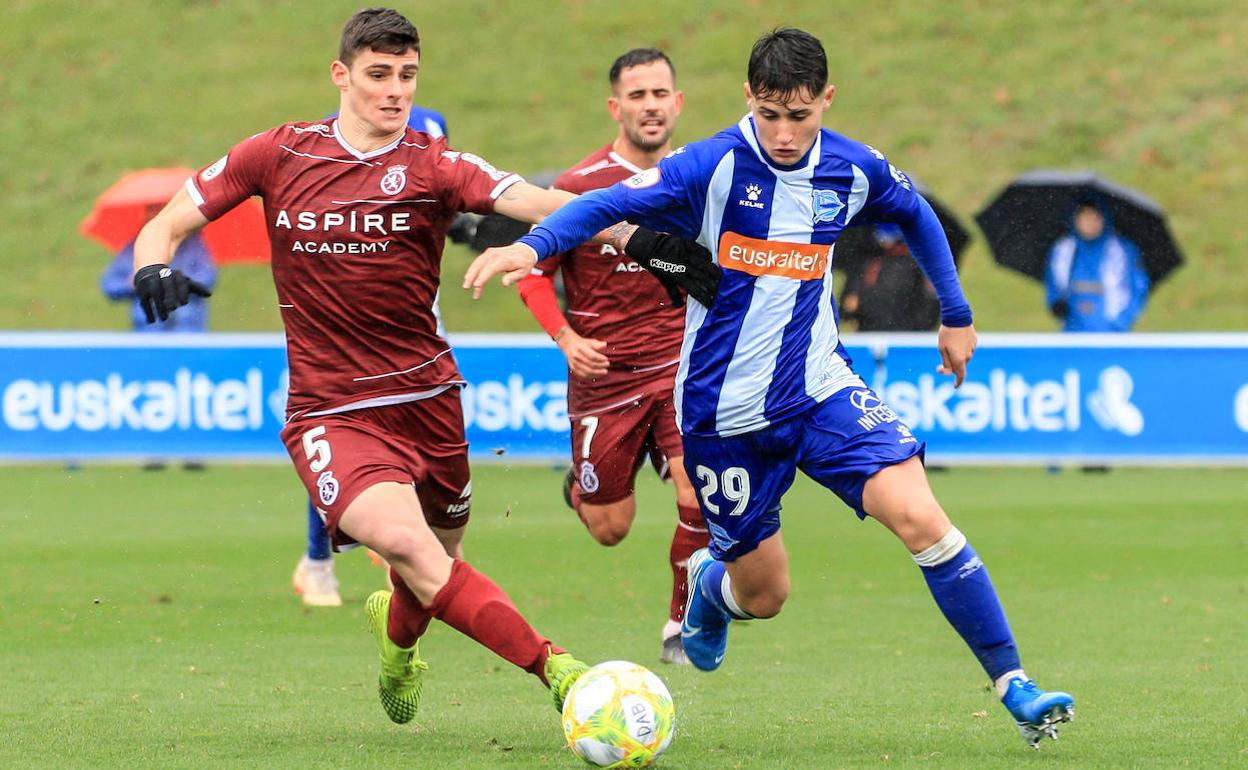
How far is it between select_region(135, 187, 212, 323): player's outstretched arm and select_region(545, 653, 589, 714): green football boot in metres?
1.46

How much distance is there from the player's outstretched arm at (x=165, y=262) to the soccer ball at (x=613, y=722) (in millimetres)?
1597

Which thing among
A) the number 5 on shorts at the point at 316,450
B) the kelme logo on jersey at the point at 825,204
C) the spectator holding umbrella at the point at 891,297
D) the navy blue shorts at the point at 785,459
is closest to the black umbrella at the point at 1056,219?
the spectator holding umbrella at the point at 891,297

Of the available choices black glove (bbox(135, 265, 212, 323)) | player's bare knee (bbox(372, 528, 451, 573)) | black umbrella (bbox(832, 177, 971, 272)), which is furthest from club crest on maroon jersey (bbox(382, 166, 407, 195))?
black umbrella (bbox(832, 177, 971, 272))

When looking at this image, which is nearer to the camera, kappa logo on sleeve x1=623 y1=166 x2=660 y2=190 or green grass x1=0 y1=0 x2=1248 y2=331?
kappa logo on sleeve x1=623 y1=166 x2=660 y2=190

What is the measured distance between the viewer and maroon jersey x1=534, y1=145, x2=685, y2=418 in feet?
27.9

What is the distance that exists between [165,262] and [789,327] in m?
1.90

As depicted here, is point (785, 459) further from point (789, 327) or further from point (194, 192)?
point (194, 192)

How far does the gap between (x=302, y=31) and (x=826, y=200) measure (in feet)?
82.1

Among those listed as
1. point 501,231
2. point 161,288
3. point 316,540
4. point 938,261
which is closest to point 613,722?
point 161,288

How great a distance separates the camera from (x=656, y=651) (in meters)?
8.30

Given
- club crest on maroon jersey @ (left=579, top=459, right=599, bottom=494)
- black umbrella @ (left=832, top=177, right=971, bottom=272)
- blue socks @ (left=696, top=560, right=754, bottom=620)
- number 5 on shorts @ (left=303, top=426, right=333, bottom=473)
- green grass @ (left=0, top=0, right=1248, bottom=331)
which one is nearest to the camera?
number 5 on shorts @ (left=303, top=426, right=333, bottom=473)

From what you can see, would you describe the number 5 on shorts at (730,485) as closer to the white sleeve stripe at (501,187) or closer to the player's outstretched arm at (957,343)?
the player's outstretched arm at (957,343)

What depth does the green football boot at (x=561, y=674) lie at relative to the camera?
5.58 metres

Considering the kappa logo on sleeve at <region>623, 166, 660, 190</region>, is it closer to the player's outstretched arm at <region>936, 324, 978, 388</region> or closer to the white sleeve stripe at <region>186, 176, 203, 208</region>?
the player's outstretched arm at <region>936, 324, 978, 388</region>
